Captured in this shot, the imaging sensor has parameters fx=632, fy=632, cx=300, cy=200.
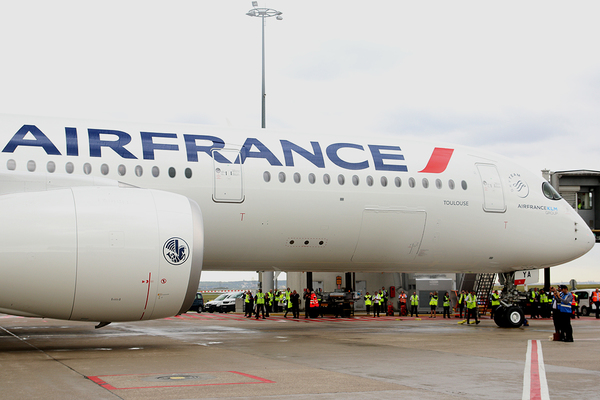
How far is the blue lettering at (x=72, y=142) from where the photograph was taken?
41.8 ft

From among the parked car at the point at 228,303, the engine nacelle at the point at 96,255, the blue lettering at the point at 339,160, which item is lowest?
the parked car at the point at 228,303

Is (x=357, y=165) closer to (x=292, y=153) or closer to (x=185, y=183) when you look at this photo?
(x=292, y=153)

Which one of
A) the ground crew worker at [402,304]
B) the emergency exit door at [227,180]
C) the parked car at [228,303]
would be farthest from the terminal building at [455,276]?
the emergency exit door at [227,180]

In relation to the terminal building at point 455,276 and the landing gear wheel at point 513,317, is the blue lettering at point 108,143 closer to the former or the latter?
the landing gear wheel at point 513,317

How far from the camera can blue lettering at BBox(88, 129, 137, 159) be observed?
1301 centimetres

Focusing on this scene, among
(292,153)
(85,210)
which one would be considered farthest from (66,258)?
(292,153)

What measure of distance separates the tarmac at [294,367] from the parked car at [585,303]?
69.6ft

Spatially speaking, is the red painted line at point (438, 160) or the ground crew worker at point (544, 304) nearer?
the red painted line at point (438, 160)

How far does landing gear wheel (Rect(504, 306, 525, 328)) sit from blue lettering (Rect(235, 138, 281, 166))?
8725 millimetres

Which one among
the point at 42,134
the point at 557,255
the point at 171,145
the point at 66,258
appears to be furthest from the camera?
the point at 557,255

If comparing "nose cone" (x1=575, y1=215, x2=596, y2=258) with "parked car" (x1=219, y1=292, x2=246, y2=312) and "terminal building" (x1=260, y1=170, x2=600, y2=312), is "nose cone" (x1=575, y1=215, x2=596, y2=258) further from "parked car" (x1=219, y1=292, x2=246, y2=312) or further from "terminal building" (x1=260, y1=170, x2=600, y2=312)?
"parked car" (x1=219, y1=292, x2=246, y2=312)

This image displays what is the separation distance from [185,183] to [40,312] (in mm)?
4326

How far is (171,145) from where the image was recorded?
13.8 metres

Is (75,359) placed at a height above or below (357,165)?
below
